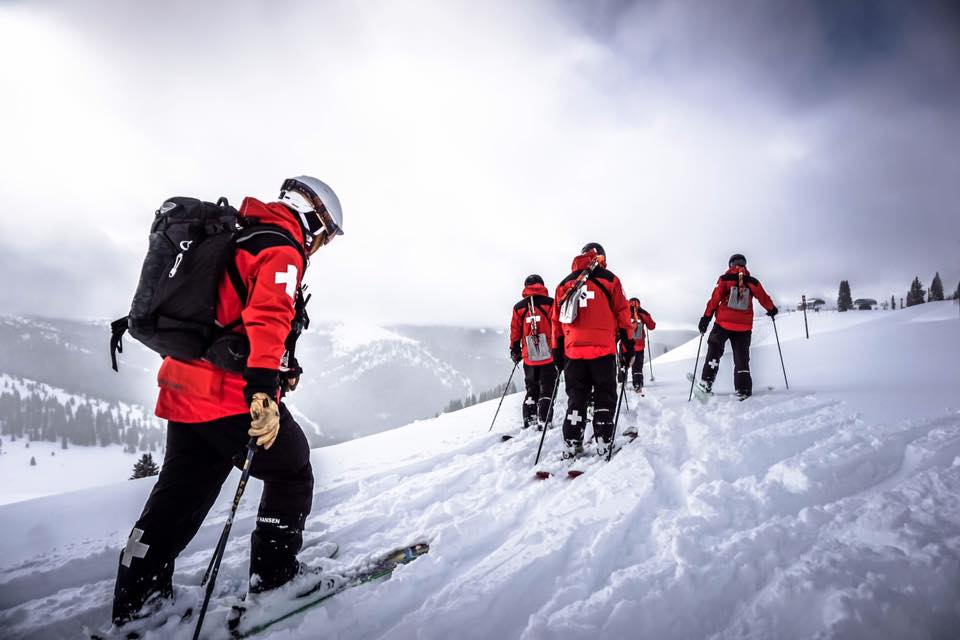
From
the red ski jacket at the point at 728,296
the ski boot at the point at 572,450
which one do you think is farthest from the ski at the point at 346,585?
the red ski jacket at the point at 728,296

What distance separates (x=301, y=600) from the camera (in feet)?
9.25

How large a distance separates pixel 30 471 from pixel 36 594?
205 metres

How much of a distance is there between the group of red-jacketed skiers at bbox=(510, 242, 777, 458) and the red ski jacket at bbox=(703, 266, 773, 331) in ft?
0.06

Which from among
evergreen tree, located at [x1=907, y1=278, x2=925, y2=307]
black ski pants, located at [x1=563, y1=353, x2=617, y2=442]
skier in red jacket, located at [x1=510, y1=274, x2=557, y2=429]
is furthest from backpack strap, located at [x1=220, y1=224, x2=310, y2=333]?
evergreen tree, located at [x1=907, y1=278, x2=925, y2=307]

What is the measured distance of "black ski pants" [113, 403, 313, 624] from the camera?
8.66 feet

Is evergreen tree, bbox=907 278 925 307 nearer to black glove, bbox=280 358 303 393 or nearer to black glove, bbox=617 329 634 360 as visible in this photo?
black glove, bbox=617 329 634 360

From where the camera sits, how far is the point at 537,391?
8.40m

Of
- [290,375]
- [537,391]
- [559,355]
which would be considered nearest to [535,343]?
[537,391]

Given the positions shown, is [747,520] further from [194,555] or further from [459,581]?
[194,555]

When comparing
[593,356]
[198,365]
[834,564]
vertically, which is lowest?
[834,564]

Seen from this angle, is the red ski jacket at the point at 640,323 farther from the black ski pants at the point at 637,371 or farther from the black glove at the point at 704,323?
the black glove at the point at 704,323

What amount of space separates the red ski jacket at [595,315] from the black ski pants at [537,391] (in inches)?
64.2

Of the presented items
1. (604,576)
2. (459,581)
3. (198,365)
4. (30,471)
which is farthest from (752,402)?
(30,471)

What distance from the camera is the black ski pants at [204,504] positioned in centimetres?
264
